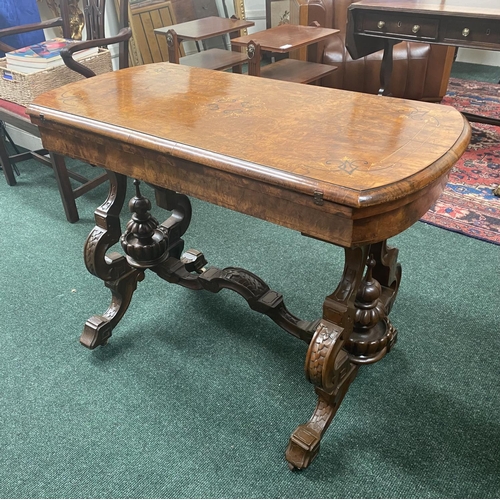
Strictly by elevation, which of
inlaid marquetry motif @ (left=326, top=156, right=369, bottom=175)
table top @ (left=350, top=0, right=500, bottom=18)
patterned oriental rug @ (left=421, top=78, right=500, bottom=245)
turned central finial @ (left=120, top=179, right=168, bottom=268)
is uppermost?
inlaid marquetry motif @ (left=326, top=156, right=369, bottom=175)

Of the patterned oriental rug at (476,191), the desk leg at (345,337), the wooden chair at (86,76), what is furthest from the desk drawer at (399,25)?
the desk leg at (345,337)

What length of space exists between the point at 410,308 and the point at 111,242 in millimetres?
1122

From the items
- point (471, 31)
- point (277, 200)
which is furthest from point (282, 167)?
point (471, 31)

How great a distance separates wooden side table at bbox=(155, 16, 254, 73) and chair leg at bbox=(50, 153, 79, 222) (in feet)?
4.02

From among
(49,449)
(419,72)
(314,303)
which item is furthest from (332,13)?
(49,449)

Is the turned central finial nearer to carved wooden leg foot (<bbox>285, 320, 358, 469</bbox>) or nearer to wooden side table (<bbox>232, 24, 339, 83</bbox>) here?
carved wooden leg foot (<bbox>285, 320, 358, 469</bbox>)

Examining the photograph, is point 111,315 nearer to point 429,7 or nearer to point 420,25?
point 420,25

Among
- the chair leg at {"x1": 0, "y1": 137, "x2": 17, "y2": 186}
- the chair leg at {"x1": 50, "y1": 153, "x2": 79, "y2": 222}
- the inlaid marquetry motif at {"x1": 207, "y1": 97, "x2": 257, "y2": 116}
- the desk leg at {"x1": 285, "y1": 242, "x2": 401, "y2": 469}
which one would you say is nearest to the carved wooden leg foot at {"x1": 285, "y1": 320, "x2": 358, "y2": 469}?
the desk leg at {"x1": 285, "y1": 242, "x2": 401, "y2": 469}

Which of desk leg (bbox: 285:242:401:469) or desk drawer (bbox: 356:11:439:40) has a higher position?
desk drawer (bbox: 356:11:439:40)

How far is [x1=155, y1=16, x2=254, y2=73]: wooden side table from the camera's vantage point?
3.23 m

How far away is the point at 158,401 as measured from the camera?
61.2 inches

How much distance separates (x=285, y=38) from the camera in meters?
3.14

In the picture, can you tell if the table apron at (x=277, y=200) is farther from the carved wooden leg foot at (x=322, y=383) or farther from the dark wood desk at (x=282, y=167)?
the carved wooden leg foot at (x=322, y=383)

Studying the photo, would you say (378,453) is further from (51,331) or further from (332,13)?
(332,13)
